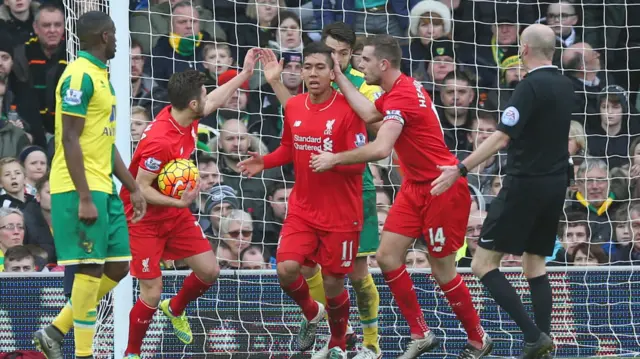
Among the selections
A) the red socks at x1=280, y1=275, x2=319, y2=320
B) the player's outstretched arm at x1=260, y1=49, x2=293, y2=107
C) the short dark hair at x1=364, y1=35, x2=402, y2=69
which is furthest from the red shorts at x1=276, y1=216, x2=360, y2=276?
the short dark hair at x1=364, y1=35, x2=402, y2=69

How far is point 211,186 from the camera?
1023 cm

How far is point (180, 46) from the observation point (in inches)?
420

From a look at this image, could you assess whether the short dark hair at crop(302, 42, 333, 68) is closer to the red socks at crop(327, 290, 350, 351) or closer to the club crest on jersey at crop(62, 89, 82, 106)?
the red socks at crop(327, 290, 350, 351)

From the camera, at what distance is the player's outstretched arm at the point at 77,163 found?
677cm

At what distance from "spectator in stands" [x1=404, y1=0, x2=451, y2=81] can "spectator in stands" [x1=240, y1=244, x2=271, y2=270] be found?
230 cm

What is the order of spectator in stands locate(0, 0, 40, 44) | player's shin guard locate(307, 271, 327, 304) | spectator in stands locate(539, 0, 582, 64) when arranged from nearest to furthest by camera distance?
player's shin guard locate(307, 271, 327, 304), spectator in stands locate(0, 0, 40, 44), spectator in stands locate(539, 0, 582, 64)

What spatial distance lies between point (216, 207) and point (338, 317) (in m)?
2.24

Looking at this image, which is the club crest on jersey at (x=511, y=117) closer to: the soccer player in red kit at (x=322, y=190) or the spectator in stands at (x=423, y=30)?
the soccer player in red kit at (x=322, y=190)

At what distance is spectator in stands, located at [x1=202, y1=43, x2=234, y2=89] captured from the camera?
10.6m

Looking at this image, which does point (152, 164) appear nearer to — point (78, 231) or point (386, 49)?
point (78, 231)

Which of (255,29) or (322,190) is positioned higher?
(255,29)

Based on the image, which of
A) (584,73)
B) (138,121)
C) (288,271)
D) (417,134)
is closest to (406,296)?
(288,271)

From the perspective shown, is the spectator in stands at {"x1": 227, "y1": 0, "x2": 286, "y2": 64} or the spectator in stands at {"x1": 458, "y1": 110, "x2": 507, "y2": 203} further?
the spectator in stands at {"x1": 227, "y1": 0, "x2": 286, "y2": 64}

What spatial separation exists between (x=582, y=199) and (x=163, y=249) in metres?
4.25
